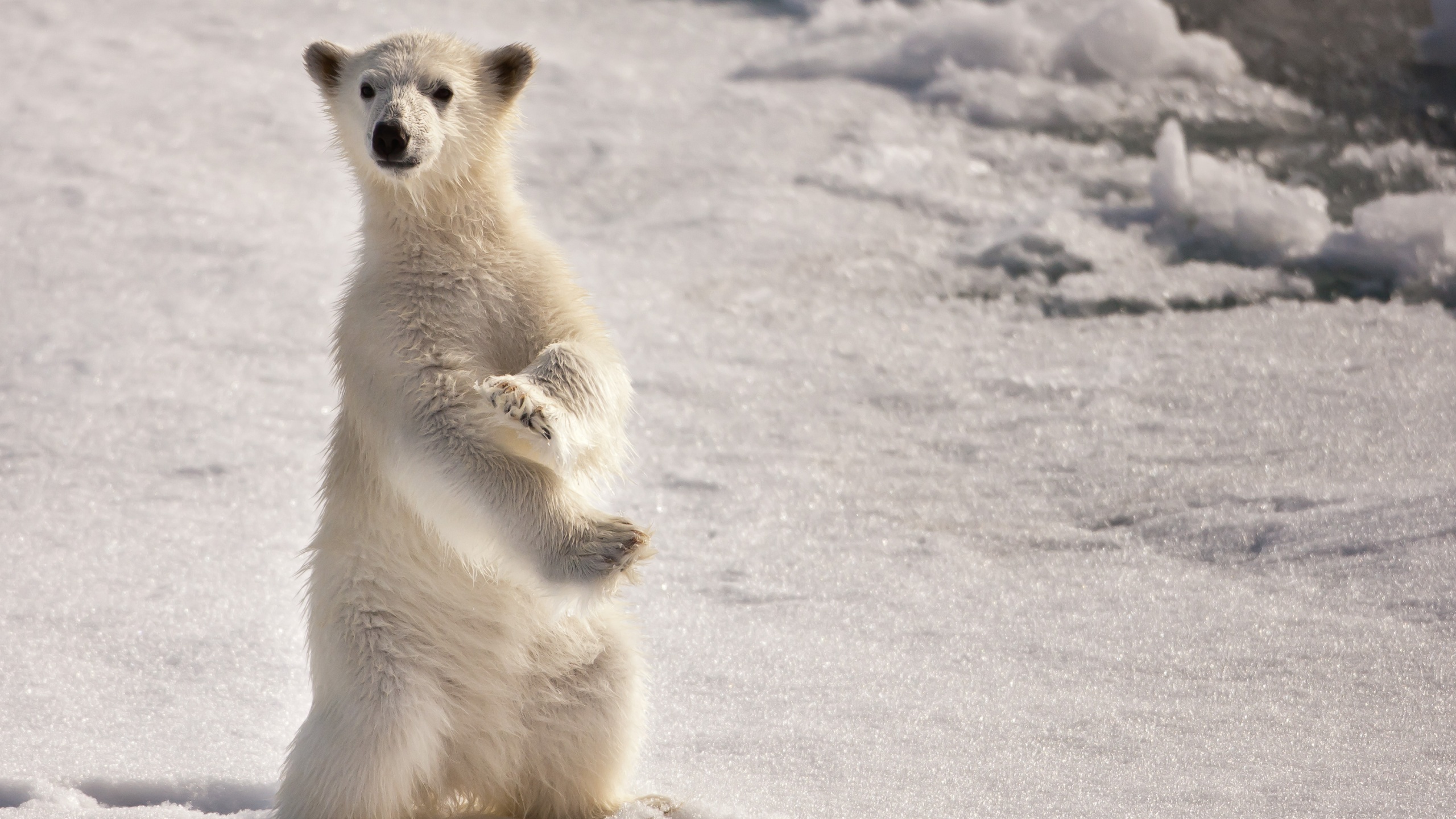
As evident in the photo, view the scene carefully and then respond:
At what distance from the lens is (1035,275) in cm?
627

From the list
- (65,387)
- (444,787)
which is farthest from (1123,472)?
(65,387)

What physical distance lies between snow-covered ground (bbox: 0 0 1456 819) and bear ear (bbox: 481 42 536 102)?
A: 5.22 feet

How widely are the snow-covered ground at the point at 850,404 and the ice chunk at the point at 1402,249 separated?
22mm

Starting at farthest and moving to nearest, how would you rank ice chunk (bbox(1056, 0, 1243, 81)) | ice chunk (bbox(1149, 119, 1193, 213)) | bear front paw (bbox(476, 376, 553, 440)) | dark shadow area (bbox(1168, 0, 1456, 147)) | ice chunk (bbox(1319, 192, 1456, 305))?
ice chunk (bbox(1056, 0, 1243, 81)) → dark shadow area (bbox(1168, 0, 1456, 147)) → ice chunk (bbox(1149, 119, 1193, 213)) → ice chunk (bbox(1319, 192, 1456, 305)) → bear front paw (bbox(476, 376, 553, 440))

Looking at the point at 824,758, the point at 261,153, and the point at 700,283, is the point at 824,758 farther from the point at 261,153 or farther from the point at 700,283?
the point at 261,153

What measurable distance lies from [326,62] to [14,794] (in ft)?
5.68

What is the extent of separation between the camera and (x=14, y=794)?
2.87 m

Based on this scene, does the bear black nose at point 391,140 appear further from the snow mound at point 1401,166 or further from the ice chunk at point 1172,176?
the snow mound at point 1401,166

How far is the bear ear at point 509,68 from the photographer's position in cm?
299

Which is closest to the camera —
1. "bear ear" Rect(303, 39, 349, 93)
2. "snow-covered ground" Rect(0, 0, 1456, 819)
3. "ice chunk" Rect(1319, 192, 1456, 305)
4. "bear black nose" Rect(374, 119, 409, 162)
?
"bear black nose" Rect(374, 119, 409, 162)

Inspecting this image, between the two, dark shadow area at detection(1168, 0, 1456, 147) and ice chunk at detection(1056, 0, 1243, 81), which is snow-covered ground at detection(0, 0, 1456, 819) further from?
dark shadow area at detection(1168, 0, 1456, 147)

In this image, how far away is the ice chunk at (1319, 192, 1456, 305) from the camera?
575 centimetres

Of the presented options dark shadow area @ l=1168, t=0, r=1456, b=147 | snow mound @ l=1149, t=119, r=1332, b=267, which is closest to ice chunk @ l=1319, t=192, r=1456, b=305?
snow mound @ l=1149, t=119, r=1332, b=267

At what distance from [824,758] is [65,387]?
3388 mm
